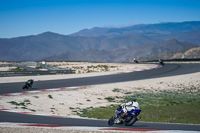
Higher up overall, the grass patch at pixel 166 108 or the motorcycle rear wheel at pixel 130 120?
the motorcycle rear wheel at pixel 130 120

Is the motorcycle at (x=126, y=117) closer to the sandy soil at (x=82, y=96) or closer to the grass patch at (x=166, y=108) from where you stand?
the grass patch at (x=166, y=108)

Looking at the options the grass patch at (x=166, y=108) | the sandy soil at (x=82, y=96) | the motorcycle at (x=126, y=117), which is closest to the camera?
the motorcycle at (x=126, y=117)

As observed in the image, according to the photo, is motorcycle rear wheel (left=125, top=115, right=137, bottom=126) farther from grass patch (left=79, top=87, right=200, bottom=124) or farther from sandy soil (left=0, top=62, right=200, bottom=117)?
sandy soil (left=0, top=62, right=200, bottom=117)

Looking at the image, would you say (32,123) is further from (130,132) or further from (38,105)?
(38,105)

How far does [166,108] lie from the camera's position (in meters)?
17.7

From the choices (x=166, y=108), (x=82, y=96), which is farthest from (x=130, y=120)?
(x=82, y=96)

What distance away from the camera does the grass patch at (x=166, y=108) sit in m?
14.7

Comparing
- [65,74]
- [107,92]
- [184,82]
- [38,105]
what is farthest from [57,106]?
[65,74]

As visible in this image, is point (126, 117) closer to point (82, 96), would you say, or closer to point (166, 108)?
point (166, 108)

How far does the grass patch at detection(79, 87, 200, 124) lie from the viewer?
14.7 metres

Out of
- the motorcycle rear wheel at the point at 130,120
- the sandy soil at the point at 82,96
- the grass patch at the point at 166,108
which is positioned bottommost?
the grass patch at the point at 166,108

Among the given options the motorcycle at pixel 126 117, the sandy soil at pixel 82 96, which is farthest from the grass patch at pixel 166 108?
the motorcycle at pixel 126 117

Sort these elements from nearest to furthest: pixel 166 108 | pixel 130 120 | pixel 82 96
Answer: pixel 130 120
pixel 166 108
pixel 82 96

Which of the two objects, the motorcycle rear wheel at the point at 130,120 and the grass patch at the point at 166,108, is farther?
the grass patch at the point at 166,108
